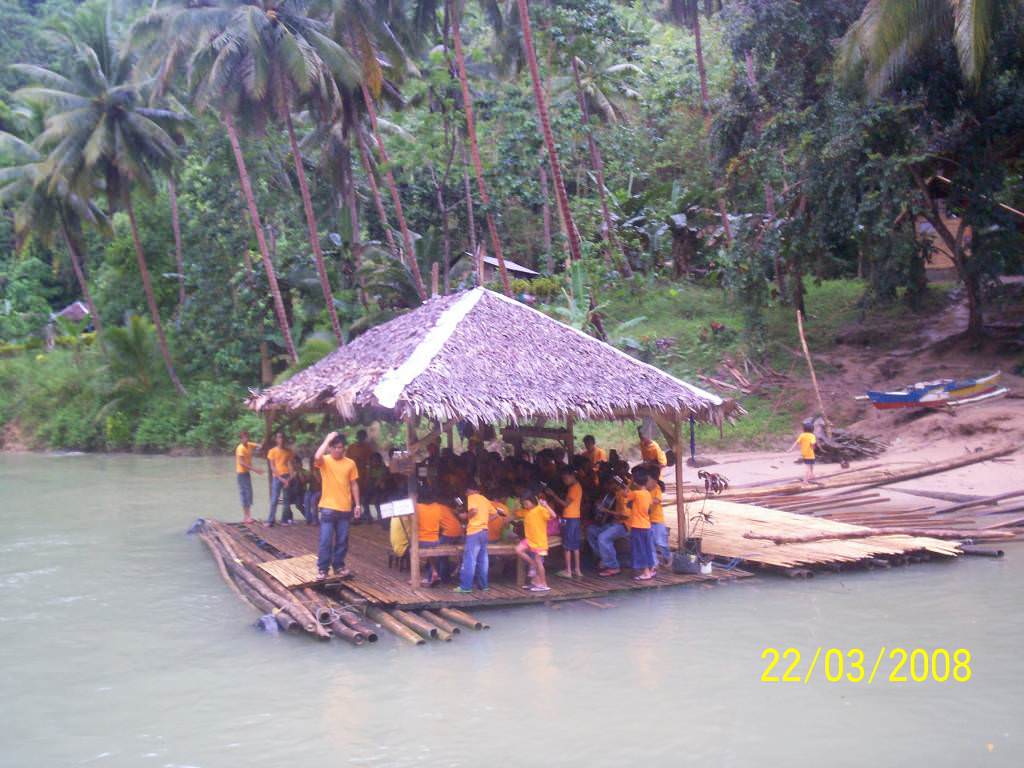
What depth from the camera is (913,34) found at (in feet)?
56.5

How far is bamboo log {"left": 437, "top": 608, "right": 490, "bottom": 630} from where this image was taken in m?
9.54

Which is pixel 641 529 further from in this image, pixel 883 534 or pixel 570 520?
pixel 883 534

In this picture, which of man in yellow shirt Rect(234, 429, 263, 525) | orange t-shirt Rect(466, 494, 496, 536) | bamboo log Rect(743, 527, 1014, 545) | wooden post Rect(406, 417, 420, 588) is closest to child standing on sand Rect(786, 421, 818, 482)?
bamboo log Rect(743, 527, 1014, 545)

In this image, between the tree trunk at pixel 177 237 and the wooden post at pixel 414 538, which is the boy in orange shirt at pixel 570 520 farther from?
the tree trunk at pixel 177 237

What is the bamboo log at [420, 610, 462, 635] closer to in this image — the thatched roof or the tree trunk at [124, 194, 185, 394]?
the thatched roof

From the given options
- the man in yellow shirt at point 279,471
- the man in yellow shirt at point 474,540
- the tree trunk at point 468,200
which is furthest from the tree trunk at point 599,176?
the man in yellow shirt at point 474,540

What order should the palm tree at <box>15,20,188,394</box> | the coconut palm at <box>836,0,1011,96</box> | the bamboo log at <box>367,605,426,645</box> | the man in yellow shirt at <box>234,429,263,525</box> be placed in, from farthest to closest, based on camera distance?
the palm tree at <box>15,20,188,394</box> < the man in yellow shirt at <box>234,429,263,525</box> < the coconut palm at <box>836,0,1011,96</box> < the bamboo log at <box>367,605,426,645</box>

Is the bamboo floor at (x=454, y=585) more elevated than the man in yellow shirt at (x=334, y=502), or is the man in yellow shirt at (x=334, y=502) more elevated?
the man in yellow shirt at (x=334, y=502)

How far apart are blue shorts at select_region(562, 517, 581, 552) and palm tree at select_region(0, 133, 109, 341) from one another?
25.2m

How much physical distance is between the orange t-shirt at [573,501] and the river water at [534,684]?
1051mm

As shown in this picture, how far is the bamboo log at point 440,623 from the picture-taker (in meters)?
9.36

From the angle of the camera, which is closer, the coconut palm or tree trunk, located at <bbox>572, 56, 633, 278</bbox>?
the coconut palm

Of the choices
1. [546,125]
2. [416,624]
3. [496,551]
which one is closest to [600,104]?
[546,125]

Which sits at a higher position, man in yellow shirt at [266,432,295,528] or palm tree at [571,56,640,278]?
palm tree at [571,56,640,278]
